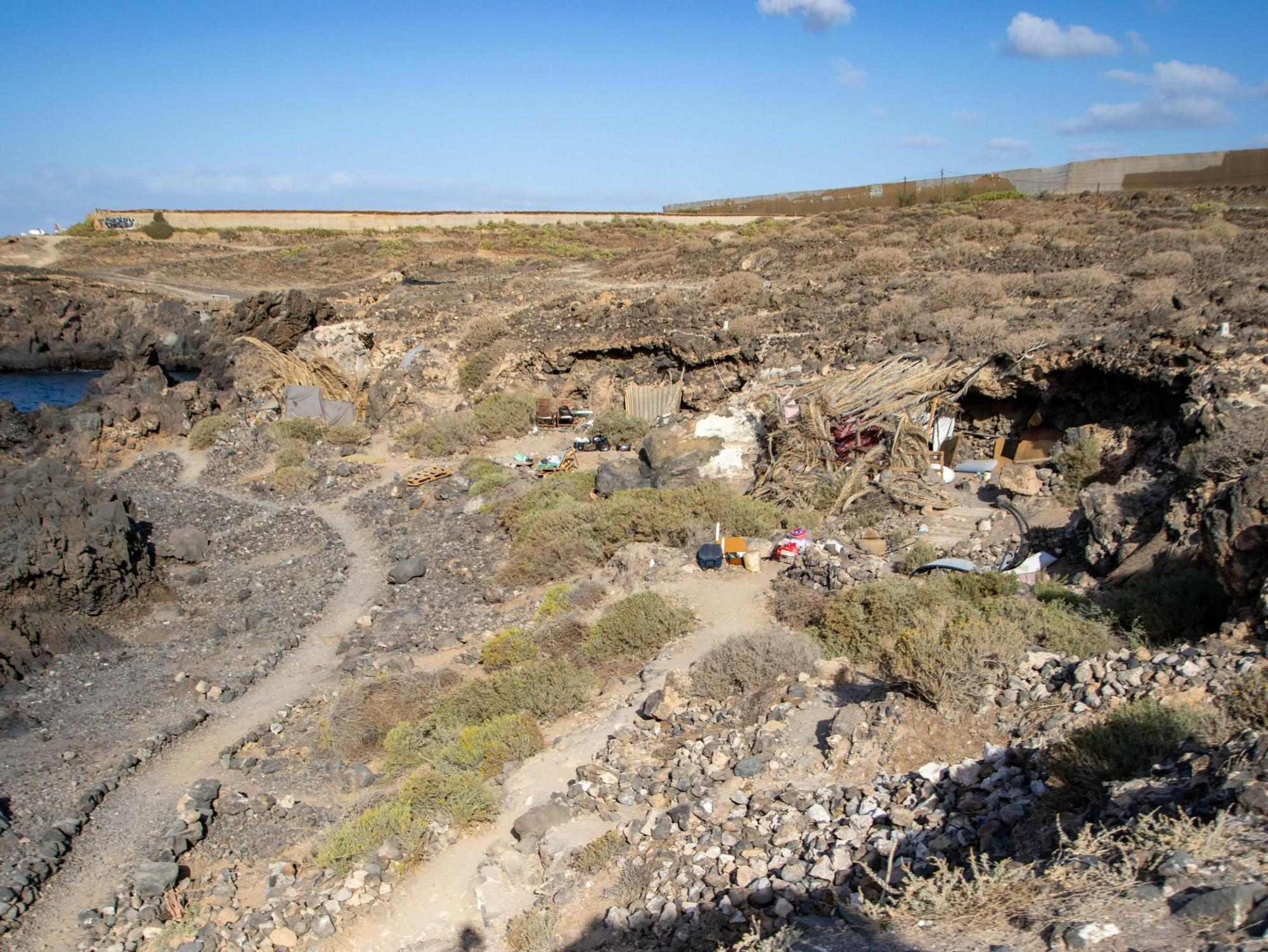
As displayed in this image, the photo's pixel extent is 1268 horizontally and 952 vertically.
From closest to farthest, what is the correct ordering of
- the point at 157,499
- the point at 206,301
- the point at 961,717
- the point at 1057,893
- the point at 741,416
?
the point at 1057,893, the point at 961,717, the point at 741,416, the point at 157,499, the point at 206,301

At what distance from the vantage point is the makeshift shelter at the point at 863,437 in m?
11.3

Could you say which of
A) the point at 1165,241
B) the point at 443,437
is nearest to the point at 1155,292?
the point at 1165,241

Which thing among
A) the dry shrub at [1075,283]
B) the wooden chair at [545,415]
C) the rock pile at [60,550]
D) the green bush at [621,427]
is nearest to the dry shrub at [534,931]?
the rock pile at [60,550]

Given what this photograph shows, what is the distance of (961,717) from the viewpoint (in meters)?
5.53

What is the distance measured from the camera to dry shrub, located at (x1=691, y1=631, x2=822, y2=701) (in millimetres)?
7039

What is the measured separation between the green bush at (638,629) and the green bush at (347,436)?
465 inches

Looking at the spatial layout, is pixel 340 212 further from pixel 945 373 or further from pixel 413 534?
pixel 945 373

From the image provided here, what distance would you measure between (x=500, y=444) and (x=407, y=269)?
68.0 ft

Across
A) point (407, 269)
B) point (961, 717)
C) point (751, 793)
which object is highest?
point (407, 269)

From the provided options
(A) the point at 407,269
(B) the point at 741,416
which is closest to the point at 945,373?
(B) the point at 741,416

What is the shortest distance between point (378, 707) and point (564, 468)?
25.5ft

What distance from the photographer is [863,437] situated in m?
12.2

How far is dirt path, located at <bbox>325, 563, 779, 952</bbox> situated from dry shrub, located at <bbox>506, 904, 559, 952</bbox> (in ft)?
0.41

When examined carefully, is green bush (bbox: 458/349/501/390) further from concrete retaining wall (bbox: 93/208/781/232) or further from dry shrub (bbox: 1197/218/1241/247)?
concrete retaining wall (bbox: 93/208/781/232)
